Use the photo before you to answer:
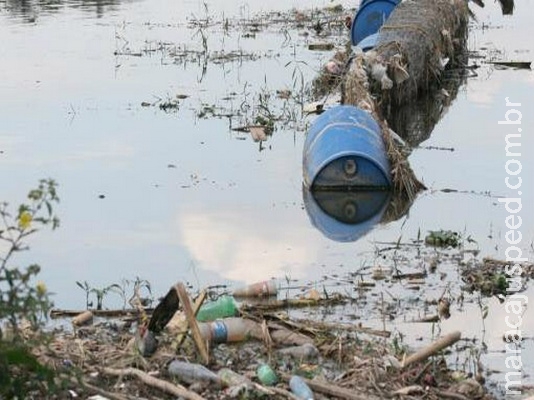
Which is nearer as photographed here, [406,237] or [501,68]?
[406,237]

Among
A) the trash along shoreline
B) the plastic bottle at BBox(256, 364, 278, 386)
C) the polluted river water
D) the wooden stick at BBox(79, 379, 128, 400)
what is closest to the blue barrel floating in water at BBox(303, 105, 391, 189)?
the polluted river water

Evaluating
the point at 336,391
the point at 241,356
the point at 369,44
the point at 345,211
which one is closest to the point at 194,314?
the point at 241,356

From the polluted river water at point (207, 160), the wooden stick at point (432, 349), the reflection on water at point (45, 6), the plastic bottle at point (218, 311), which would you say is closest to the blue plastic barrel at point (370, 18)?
the polluted river water at point (207, 160)

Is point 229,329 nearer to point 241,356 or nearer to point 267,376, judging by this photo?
point 241,356

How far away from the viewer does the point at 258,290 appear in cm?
732

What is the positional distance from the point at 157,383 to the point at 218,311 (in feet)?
3.82

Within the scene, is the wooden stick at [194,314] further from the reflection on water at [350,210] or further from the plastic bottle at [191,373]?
the reflection on water at [350,210]

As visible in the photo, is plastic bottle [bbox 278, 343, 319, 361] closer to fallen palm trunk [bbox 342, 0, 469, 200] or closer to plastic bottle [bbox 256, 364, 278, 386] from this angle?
plastic bottle [bbox 256, 364, 278, 386]

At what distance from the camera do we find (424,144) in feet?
39.6

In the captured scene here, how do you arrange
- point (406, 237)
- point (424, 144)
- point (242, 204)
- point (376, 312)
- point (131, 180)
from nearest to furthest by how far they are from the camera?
point (376, 312) < point (406, 237) < point (242, 204) < point (131, 180) < point (424, 144)

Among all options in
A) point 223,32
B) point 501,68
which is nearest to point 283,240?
point 501,68

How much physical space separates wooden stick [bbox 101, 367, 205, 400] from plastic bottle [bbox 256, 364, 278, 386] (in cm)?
39

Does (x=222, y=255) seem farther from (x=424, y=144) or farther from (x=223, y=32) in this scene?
(x=223, y=32)

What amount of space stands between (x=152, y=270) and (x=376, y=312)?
1708 mm
